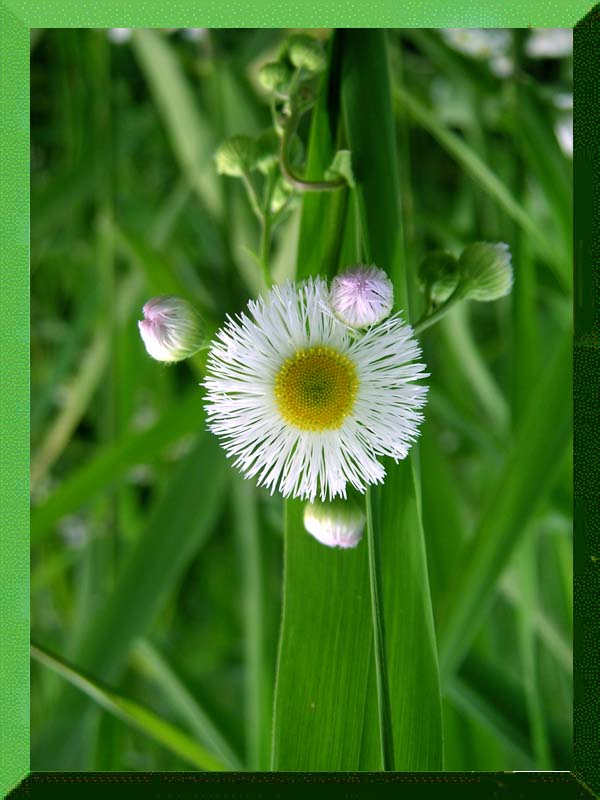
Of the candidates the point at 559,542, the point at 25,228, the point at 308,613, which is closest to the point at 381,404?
the point at 308,613

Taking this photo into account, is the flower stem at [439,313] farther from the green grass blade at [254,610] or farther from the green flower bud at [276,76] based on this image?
the green grass blade at [254,610]

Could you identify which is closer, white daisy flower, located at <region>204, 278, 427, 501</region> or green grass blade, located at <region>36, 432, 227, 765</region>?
white daisy flower, located at <region>204, 278, 427, 501</region>

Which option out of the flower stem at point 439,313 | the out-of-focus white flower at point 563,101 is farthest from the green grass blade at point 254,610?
the out-of-focus white flower at point 563,101

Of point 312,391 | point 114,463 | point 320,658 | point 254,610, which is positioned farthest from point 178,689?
point 312,391

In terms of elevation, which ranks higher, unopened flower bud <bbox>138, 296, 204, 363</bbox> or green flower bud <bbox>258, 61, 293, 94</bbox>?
green flower bud <bbox>258, 61, 293, 94</bbox>

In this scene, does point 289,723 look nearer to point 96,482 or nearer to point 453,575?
point 453,575

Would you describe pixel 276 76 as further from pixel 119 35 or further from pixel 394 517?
pixel 119 35

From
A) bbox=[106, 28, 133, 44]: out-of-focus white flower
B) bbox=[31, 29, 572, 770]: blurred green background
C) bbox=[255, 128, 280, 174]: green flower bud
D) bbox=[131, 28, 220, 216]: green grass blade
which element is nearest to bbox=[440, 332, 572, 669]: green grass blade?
bbox=[31, 29, 572, 770]: blurred green background

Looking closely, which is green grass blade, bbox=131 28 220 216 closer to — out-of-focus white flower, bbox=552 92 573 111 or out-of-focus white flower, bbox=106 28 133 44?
out-of-focus white flower, bbox=106 28 133 44
